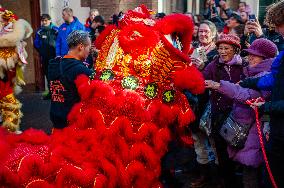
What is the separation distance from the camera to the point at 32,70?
1109cm

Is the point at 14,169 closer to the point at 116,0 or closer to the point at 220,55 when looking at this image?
the point at 220,55

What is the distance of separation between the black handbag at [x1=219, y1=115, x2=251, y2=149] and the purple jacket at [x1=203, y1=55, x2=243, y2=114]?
259mm

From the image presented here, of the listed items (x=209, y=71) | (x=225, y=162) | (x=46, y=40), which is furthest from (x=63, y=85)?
(x=46, y=40)

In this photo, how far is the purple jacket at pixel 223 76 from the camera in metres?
4.25

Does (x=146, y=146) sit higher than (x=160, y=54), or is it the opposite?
(x=160, y=54)

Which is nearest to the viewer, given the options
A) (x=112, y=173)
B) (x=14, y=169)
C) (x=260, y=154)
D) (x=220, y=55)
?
(x=14, y=169)

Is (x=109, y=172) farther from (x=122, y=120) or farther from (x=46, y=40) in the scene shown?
(x=46, y=40)

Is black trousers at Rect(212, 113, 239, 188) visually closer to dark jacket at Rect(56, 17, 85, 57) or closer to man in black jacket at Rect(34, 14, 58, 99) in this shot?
dark jacket at Rect(56, 17, 85, 57)

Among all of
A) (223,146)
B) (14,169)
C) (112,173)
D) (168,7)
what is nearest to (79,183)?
(112,173)

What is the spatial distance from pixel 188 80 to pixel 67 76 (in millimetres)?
1346

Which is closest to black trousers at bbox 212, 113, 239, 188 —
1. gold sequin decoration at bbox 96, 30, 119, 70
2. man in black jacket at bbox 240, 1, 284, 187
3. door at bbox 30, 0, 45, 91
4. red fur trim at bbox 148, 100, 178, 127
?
man in black jacket at bbox 240, 1, 284, 187

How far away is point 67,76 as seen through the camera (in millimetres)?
Result: 3832

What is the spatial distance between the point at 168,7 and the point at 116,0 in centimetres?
216

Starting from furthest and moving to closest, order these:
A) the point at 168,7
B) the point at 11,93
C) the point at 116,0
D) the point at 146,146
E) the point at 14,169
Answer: the point at 168,7, the point at 116,0, the point at 11,93, the point at 146,146, the point at 14,169
